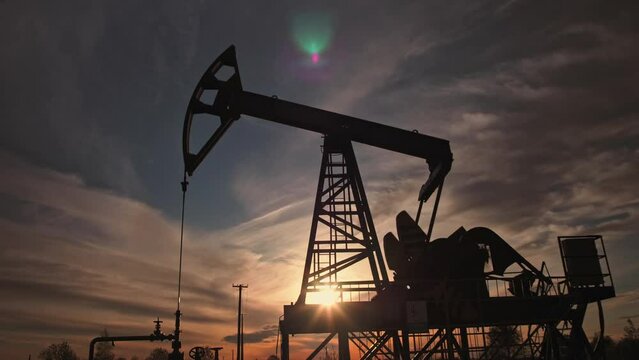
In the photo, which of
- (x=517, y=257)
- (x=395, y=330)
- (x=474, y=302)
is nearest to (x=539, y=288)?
(x=517, y=257)

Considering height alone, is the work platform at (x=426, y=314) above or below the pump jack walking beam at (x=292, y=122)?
below

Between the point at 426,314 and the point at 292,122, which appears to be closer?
the point at 426,314

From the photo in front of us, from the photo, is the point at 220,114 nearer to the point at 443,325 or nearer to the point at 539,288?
the point at 443,325

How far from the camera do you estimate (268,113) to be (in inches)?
745

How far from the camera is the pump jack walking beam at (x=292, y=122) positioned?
18.5m

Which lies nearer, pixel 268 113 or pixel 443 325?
pixel 443 325

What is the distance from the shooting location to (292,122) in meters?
19.2

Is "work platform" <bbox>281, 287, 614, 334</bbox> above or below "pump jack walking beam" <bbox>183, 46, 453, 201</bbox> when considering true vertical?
below

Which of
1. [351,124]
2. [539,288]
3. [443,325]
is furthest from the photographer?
[351,124]

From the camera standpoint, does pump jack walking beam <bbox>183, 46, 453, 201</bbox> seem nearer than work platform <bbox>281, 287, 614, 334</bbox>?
Result: No

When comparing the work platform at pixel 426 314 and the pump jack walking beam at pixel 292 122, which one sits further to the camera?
the pump jack walking beam at pixel 292 122

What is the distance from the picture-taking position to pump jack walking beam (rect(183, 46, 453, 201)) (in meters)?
18.5

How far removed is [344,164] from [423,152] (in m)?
3.42

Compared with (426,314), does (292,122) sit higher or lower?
higher
